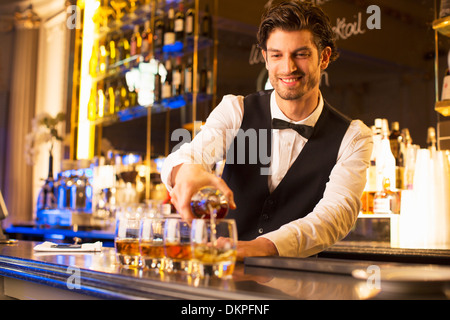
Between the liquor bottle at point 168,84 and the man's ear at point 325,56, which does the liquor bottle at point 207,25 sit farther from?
the man's ear at point 325,56

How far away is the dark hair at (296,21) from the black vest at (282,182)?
30cm

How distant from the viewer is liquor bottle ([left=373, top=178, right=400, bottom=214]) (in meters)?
2.61

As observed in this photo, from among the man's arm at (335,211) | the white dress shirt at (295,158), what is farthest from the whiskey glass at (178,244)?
the white dress shirt at (295,158)

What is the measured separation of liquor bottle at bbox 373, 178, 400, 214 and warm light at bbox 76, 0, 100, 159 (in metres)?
3.56

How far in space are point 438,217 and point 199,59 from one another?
2.28m

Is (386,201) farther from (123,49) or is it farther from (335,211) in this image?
(123,49)

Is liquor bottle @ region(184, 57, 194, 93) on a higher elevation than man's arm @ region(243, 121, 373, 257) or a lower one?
higher

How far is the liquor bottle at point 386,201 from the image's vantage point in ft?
8.56

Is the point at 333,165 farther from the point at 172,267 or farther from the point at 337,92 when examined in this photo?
the point at 337,92

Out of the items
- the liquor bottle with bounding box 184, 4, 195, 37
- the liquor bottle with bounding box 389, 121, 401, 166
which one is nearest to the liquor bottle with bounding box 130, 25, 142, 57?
the liquor bottle with bounding box 184, 4, 195, 37

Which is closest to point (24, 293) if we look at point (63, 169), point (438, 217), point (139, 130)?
point (438, 217)

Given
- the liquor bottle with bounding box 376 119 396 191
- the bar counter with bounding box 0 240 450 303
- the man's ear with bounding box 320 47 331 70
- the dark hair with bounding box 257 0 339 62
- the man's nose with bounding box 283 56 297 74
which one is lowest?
the bar counter with bounding box 0 240 450 303

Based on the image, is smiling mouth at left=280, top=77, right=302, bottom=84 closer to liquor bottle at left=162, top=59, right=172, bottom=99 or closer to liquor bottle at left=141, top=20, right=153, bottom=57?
liquor bottle at left=162, top=59, right=172, bottom=99

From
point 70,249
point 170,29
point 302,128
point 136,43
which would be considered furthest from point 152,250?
point 136,43
